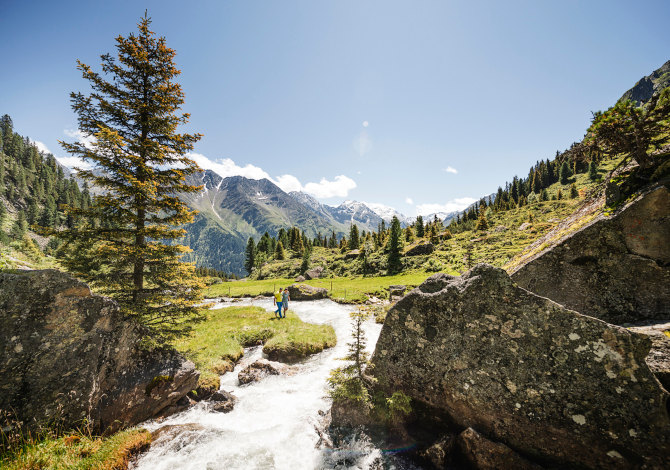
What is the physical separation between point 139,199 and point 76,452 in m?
8.77

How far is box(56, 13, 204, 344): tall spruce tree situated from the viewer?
9.88 m

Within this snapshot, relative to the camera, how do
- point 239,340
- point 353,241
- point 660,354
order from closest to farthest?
1. point 660,354
2. point 239,340
3. point 353,241

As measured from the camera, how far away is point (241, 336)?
18.0 meters

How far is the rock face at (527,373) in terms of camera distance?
4.94m

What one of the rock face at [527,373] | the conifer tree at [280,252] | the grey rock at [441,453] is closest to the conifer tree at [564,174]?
the conifer tree at [280,252]

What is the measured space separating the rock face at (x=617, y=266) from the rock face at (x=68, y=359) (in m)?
14.5

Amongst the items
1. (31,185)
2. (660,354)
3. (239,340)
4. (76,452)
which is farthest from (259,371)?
Answer: (31,185)

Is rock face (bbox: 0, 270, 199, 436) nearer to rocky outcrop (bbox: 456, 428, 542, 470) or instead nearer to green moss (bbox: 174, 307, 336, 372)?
green moss (bbox: 174, 307, 336, 372)

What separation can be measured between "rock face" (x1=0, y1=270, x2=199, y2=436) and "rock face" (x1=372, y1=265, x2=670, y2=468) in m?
8.97

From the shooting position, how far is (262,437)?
→ 8188 millimetres

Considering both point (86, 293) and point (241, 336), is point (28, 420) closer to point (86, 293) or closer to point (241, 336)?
point (86, 293)

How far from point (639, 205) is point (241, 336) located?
21.1m

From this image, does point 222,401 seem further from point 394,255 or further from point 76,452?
point 394,255

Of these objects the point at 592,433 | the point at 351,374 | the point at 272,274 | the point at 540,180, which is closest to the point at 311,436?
the point at 351,374
